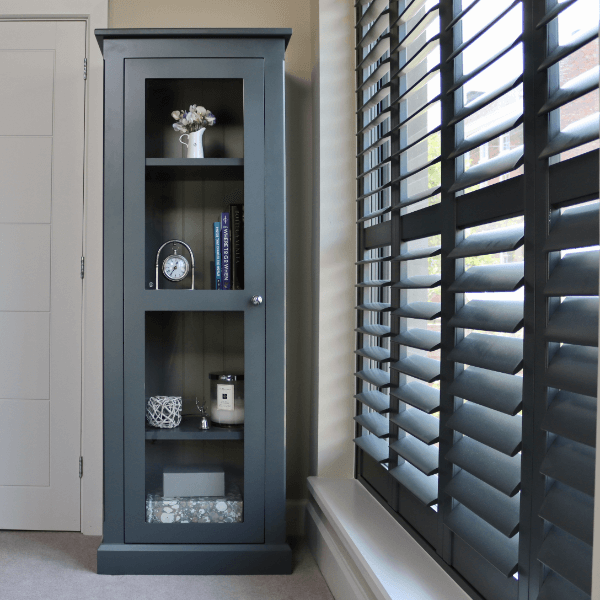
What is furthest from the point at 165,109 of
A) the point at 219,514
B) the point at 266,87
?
the point at 219,514

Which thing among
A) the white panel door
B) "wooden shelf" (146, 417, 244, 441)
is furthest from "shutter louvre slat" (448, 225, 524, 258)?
the white panel door

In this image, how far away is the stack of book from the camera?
1882 millimetres

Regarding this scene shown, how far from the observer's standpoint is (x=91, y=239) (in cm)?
217

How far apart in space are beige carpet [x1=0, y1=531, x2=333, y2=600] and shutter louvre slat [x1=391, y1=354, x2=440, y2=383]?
74cm

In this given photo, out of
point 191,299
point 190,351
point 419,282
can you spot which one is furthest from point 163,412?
point 419,282

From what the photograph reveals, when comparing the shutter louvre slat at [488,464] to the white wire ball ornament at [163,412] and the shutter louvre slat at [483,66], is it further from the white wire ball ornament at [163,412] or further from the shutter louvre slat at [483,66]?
the white wire ball ornament at [163,412]

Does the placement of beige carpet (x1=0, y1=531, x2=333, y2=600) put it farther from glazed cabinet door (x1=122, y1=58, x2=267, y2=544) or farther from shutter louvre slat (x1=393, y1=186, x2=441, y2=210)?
shutter louvre slat (x1=393, y1=186, x2=441, y2=210)

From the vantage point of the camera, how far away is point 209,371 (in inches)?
76.4

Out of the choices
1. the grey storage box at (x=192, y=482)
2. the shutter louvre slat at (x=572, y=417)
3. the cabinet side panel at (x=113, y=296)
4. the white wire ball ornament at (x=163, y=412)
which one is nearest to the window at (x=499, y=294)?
the shutter louvre slat at (x=572, y=417)

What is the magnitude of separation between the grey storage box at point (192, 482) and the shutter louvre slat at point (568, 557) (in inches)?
48.6

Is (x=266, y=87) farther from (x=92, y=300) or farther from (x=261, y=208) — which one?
(x=92, y=300)

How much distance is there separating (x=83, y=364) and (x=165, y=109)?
97cm

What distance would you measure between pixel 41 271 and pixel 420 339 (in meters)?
1.50

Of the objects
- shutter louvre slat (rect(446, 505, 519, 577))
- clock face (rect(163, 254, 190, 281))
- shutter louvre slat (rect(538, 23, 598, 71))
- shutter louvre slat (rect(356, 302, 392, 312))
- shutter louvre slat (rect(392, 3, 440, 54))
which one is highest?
shutter louvre slat (rect(392, 3, 440, 54))
